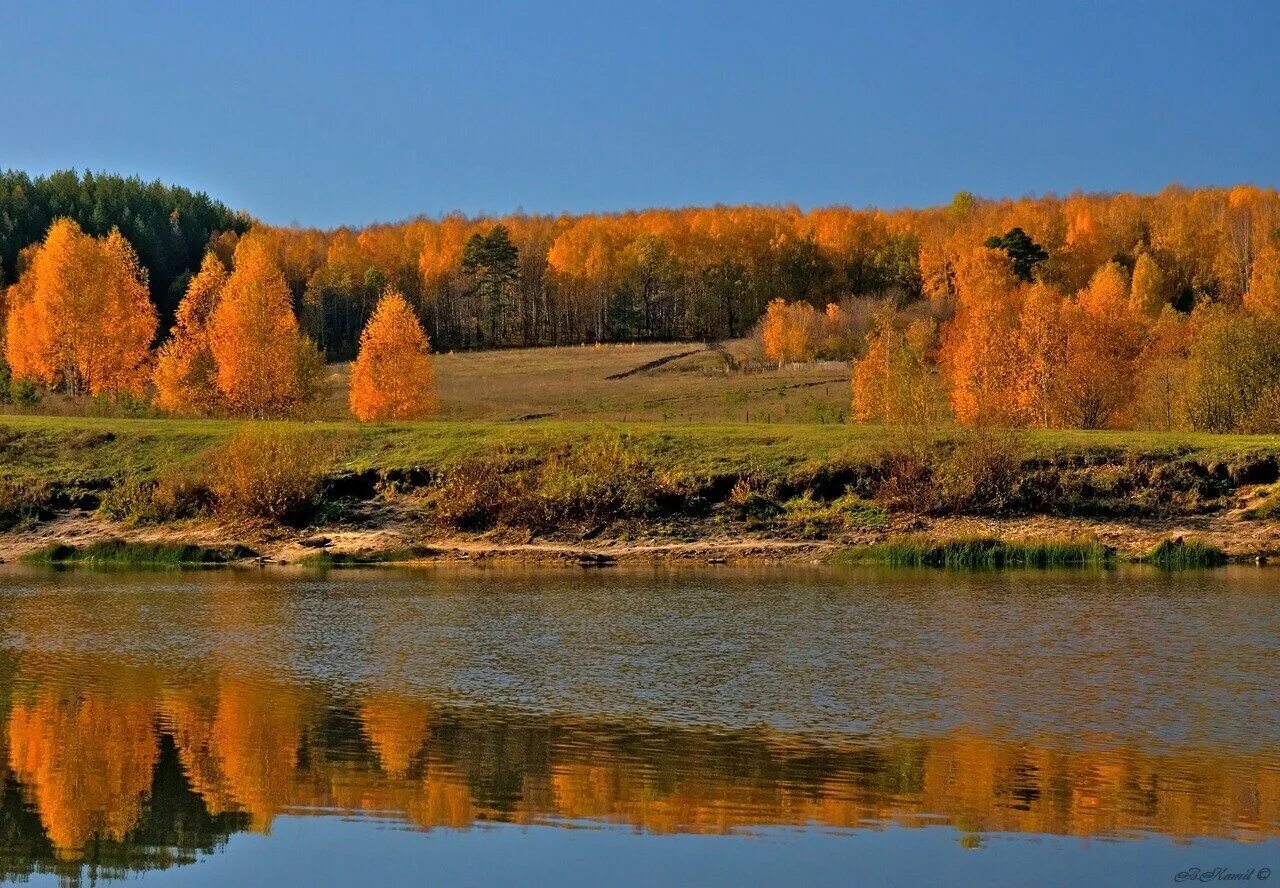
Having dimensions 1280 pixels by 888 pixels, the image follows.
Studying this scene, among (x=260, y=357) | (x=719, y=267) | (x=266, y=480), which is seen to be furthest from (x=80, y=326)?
(x=719, y=267)

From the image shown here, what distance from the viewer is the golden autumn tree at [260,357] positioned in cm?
6397

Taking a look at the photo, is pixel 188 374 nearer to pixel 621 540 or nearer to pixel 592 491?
pixel 592 491

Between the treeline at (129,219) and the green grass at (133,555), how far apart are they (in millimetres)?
97947

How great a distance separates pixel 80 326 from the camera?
2854 inches

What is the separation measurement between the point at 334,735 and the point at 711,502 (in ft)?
84.2

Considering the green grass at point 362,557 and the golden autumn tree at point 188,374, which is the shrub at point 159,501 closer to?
the green grass at point 362,557

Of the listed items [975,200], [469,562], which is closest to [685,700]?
[469,562]

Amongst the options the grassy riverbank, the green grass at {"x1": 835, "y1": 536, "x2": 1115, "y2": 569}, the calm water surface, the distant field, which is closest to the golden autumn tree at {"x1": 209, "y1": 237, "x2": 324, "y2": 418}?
the distant field

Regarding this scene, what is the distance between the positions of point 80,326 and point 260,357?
1452 cm

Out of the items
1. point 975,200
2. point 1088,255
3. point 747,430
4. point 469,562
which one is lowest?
point 469,562

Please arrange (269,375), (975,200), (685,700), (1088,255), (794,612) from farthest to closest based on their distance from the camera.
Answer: (975,200), (1088,255), (269,375), (794,612), (685,700)

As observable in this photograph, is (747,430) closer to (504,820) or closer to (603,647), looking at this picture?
(603,647)

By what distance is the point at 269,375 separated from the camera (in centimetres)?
6419

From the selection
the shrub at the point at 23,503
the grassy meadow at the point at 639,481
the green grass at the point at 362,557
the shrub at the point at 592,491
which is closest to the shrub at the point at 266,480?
Result: the grassy meadow at the point at 639,481
